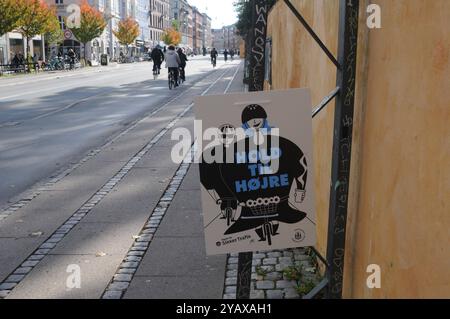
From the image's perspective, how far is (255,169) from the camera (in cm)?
303

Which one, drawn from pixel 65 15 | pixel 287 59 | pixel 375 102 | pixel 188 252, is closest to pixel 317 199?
pixel 188 252

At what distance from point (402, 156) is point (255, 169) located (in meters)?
0.75

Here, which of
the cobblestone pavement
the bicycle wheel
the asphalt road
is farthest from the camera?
the asphalt road

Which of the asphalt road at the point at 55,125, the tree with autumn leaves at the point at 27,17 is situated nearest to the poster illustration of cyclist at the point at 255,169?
the asphalt road at the point at 55,125

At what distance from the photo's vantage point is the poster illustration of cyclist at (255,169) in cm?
294

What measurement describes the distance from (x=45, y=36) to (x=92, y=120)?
49.3 m

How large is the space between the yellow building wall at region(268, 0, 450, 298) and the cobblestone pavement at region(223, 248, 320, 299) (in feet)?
2.05

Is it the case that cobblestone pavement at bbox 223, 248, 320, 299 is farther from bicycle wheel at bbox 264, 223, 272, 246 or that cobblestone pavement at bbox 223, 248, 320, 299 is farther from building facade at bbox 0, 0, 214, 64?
building facade at bbox 0, 0, 214, 64

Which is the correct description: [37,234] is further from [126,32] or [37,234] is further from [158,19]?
[158,19]

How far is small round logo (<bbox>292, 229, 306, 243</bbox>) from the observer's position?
3.22m

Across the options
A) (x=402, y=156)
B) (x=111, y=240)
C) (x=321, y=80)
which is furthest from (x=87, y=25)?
(x=402, y=156)

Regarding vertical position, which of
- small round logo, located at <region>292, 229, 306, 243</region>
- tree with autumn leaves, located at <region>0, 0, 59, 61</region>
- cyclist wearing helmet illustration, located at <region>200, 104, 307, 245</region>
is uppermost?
tree with autumn leaves, located at <region>0, 0, 59, 61</region>

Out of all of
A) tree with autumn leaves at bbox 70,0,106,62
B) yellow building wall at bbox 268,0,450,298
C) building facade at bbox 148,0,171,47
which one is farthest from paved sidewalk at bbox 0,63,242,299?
building facade at bbox 148,0,171,47
